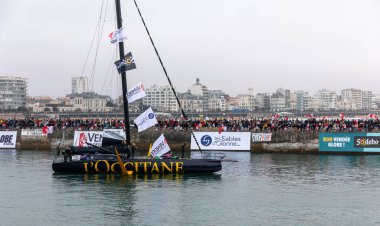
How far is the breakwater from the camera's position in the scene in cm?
6138

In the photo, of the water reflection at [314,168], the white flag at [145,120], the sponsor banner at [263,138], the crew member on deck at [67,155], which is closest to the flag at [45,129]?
the sponsor banner at [263,138]

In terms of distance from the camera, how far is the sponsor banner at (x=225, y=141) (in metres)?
61.3

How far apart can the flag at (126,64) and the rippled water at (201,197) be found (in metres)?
8.22

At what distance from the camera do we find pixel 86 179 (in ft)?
136

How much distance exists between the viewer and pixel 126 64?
43094 millimetres

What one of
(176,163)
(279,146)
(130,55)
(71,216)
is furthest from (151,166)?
(279,146)

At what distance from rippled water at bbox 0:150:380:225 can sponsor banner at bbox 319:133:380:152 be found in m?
9.07

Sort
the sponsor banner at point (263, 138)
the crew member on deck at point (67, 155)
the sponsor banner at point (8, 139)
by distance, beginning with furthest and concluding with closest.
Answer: the sponsor banner at point (8, 139) → the sponsor banner at point (263, 138) → the crew member on deck at point (67, 155)

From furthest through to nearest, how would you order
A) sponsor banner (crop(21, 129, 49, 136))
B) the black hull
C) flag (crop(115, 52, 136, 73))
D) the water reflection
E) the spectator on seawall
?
sponsor banner (crop(21, 129, 49, 136)) < the spectator on seawall < flag (crop(115, 52, 136, 73)) < the black hull < the water reflection

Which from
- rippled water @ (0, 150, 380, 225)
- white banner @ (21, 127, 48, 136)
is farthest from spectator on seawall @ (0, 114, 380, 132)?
rippled water @ (0, 150, 380, 225)

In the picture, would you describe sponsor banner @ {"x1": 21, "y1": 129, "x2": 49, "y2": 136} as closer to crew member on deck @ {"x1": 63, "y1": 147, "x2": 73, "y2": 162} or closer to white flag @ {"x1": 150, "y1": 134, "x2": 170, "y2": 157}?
crew member on deck @ {"x1": 63, "y1": 147, "x2": 73, "y2": 162}

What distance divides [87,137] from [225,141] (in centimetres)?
1533

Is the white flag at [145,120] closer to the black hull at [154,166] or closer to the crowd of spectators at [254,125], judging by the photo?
the black hull at [154,166]

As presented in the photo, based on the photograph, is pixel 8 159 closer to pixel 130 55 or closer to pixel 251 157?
pixel 130 55
